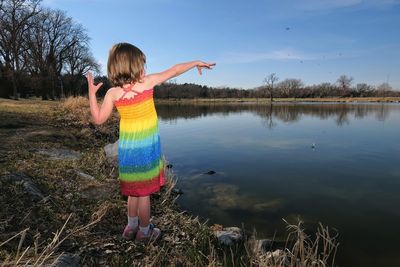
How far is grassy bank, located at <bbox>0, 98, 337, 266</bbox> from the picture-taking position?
3229 mm

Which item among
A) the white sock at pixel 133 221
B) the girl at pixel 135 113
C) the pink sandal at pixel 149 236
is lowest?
the pink sandal at pixel 149 236

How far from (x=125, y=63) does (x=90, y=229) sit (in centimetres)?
198

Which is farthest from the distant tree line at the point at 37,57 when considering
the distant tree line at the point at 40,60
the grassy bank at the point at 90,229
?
the grassy bank at the point at 90,229

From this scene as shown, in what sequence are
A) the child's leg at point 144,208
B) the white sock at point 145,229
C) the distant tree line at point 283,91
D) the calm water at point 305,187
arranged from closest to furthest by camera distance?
the child's leg at point 144,208, the white sock at point 145,229, the calm water at point 305,187, the distant tree line at point 283,91

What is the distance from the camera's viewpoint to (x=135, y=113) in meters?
3.48

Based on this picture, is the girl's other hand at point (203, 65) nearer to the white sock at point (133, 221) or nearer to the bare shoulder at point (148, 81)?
the bare shoulder at point (148, 81)

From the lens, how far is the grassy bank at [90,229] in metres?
3.23

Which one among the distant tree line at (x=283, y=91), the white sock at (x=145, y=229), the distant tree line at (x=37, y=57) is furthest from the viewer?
the distant tree line at (x=283, y=91)

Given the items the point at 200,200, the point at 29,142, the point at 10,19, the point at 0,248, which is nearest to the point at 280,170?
the point at 200,200

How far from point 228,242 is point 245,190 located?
4023 millimetres

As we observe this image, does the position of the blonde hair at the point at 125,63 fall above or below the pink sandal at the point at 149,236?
above

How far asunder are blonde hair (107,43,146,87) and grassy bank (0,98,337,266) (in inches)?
56.7

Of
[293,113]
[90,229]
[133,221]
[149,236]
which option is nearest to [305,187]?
[149,236]

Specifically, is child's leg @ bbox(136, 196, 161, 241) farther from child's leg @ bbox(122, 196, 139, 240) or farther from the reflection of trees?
the reflection of trees
